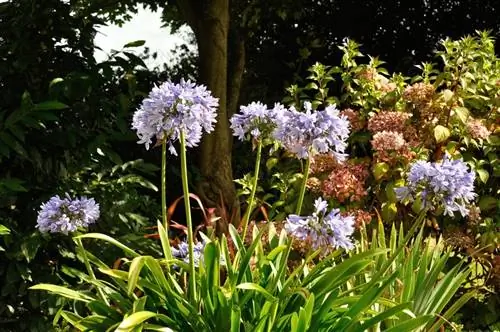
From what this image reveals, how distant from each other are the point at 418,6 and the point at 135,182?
200 inches

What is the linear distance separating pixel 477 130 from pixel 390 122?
1.70ft

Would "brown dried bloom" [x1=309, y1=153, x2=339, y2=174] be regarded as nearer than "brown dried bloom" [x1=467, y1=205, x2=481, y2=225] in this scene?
No

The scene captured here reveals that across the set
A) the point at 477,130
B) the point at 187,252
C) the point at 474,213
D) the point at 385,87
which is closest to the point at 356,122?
the point at 385,87

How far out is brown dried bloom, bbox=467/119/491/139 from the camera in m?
4.80

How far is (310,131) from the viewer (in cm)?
292

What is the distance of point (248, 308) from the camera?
3.17m

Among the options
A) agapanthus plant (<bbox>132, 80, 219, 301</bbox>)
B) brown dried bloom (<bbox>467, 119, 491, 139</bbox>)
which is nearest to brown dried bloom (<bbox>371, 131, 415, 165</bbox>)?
brown dried bloom (<bbox>467, 119, 491, 139</bbox>)

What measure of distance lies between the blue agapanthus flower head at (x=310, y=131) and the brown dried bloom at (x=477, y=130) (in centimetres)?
206

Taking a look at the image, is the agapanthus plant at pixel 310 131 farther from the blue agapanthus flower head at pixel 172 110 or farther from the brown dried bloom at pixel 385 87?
the brown dried bloom at pixel 385 87

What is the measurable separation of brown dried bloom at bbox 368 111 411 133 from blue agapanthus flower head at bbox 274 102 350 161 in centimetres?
190

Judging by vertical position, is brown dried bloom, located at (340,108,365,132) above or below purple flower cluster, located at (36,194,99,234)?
above

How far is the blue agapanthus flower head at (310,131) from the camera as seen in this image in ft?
9.57

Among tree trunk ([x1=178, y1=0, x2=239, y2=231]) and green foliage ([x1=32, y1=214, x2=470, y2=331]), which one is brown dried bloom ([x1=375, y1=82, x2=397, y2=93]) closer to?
tree trunk ([x1=178, y1=0, x2=239, y2=231])

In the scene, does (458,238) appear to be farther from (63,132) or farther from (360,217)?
(63,132)
